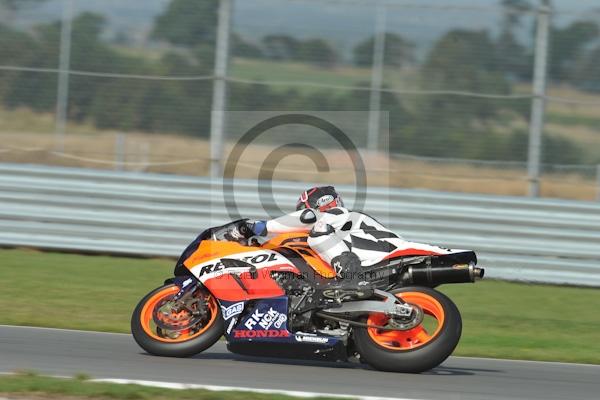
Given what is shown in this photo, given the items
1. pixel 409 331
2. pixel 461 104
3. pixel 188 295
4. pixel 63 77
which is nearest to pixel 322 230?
pixel 409 331

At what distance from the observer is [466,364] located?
8.59 m

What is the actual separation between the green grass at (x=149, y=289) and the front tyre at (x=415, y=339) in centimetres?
149

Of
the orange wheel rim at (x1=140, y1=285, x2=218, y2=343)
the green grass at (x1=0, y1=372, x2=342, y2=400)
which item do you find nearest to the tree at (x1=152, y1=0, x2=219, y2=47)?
the orange wheel rim at (x1=140, y1=285, x2=218, y2=343)

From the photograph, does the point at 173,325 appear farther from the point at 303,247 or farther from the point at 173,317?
the point at 303,247

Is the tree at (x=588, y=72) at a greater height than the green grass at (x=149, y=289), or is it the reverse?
the tree at (x=588, y=72)

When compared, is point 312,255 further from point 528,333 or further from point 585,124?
point 585,124

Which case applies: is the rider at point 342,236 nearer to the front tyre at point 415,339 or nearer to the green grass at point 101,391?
the front tyre at point 415,339

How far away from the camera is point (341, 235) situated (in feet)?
26.5

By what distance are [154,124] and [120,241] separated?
1684 mm

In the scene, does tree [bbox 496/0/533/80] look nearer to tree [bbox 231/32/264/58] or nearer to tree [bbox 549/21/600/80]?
tree [bbox 549/21/600/80]

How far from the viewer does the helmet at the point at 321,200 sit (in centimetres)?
832

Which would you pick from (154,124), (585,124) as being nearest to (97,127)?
(154,124)

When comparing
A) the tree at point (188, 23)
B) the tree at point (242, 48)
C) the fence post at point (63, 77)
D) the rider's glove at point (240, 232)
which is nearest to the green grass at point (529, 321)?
the rider's glove at point (240, 232)

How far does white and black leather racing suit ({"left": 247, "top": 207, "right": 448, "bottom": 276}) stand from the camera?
8.02 metres
